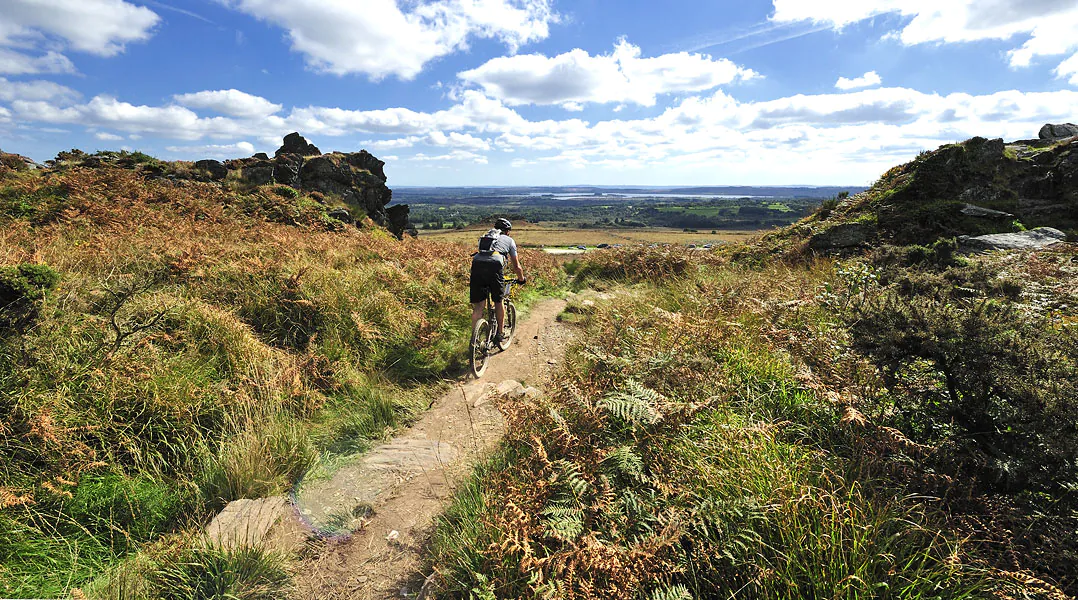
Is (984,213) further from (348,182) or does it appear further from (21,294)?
(348,182)

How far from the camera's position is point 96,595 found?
120 inches

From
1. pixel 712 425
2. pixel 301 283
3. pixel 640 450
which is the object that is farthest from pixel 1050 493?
pixel 301 283

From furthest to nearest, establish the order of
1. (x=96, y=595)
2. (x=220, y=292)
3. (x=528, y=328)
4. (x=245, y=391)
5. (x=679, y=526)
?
(x=528, y=328)
(x=220, y=292)
(x=245, y=391)
(x=96, y=595)
(x=679, y=526)

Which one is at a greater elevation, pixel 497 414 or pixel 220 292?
pixel 220 292

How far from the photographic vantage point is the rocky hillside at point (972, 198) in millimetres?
11500

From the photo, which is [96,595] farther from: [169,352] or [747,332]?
[747,332]

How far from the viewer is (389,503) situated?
440cm

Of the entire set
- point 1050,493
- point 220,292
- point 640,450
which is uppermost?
point 220,292

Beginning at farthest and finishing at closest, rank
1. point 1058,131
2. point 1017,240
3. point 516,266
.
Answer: point 1058,131, point 1017,240, point 516,266

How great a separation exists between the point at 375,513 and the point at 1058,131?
24.4m

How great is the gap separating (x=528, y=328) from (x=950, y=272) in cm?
789

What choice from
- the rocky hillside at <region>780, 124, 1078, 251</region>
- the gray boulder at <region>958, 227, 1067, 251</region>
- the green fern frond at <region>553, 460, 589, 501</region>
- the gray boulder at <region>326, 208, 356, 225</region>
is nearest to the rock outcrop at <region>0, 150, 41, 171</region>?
the gray boulder at <region>326, 208, 356, 225</region>

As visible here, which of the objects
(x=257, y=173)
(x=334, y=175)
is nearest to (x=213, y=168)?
(x=257, y=173)

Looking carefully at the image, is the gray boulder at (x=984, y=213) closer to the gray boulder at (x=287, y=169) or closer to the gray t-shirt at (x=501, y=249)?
the gray t-shirt at (x=501, y=249)
